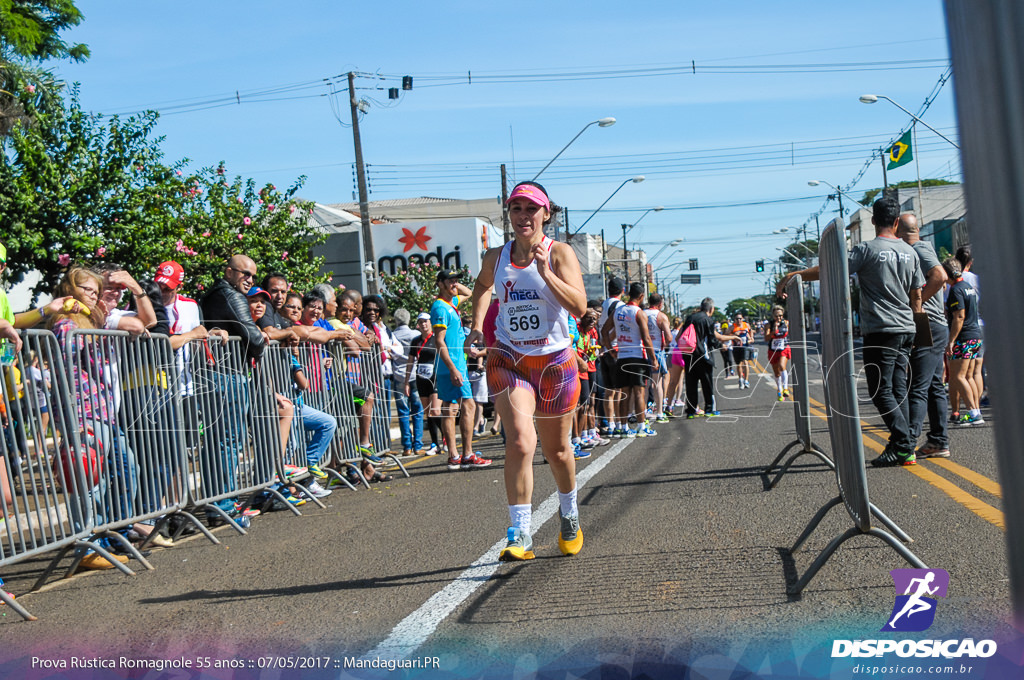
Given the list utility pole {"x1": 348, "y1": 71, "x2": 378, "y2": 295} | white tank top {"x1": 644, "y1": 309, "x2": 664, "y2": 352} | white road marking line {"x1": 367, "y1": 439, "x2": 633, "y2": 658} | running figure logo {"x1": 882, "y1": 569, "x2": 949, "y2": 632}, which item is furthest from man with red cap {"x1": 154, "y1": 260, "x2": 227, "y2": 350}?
utility pole {"x1": 348, "y1": 71, "x2": 378, "y2": 295}

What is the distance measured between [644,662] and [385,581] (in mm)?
2026

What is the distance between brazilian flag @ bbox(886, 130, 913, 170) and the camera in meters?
42.0

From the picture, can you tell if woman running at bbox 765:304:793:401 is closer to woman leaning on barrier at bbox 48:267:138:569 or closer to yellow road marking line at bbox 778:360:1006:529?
yellow road marking line at bbox 778:360:1006:529

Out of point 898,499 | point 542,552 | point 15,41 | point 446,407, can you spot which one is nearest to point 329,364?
point 446,407

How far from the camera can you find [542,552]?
18.1ft

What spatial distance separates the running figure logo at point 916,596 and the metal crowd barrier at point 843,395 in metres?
0.08

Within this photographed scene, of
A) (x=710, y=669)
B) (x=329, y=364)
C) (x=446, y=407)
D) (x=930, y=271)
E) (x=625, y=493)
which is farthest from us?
(x=446, y=407)

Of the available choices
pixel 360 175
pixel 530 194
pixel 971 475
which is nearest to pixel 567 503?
pixel 530 194

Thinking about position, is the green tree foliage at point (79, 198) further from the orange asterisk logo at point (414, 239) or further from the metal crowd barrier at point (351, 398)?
the orange asterisk logo at point (414, 239)

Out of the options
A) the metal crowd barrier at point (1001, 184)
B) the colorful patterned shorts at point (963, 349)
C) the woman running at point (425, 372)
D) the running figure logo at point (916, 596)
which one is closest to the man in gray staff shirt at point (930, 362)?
the colorful patterned shorts at point (963, 349)

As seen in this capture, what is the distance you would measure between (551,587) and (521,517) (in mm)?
786

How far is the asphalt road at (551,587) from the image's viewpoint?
11.8 ft

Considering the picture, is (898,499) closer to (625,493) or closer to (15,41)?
(625,493)

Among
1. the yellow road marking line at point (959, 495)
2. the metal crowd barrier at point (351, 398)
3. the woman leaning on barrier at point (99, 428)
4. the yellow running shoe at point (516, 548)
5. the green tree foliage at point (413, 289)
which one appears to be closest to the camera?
the yellow running shoe at point (516, 548)
